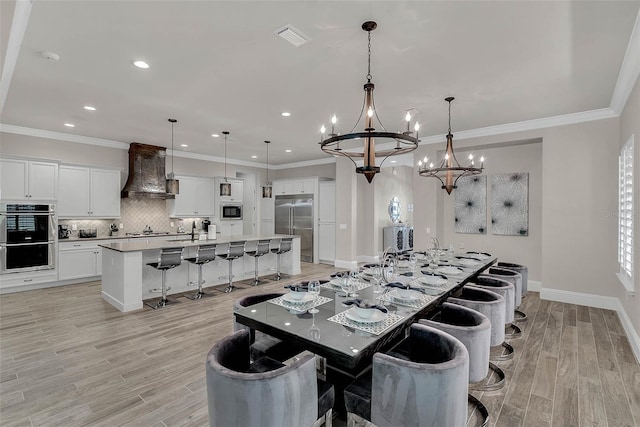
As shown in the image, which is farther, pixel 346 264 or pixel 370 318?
pixel 346 264

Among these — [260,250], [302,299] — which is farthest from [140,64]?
[260,250]

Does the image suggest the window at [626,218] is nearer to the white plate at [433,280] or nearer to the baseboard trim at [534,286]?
the baseboard trim at [534,286]

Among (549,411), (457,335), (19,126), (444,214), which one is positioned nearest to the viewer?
(457,335)

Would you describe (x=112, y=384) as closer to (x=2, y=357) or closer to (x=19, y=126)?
(x=2, y=357)

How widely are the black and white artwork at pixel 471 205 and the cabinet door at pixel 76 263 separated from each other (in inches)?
293

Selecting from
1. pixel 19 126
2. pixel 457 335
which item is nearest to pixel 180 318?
pixel 457 335

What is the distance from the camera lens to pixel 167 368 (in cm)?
292

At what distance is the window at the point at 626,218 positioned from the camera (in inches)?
141

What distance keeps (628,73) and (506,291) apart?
2693mm

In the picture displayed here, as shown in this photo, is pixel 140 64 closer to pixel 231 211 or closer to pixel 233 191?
pixel 233 191

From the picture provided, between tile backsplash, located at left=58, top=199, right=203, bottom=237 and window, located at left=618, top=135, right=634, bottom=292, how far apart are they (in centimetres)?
858

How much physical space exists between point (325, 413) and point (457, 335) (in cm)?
101

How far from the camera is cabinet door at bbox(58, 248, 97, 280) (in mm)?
5820

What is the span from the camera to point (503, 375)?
2.74m
